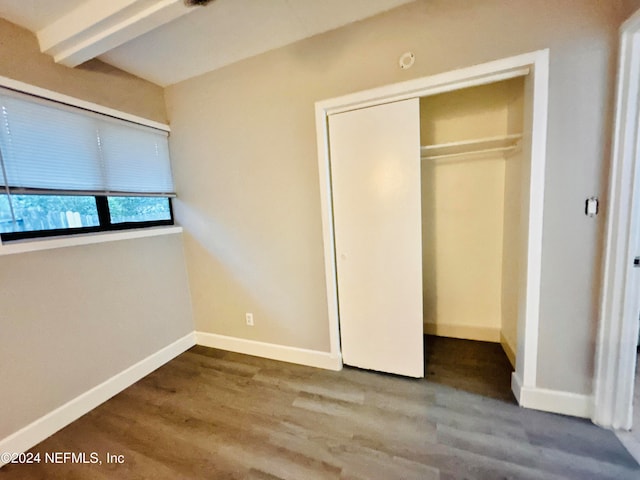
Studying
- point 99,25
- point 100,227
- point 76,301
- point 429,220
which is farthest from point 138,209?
point 429,220

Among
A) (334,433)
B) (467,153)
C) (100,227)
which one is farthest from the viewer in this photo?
(467,153)

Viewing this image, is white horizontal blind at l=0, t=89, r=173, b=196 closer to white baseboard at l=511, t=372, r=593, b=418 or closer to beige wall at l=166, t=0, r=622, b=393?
beige wall at l=166, t=0, r=622, b=393

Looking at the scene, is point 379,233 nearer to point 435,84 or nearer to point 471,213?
point 435,84

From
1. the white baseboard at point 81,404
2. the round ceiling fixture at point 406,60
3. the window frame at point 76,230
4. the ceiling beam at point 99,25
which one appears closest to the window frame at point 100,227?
the window frame at point 76,230

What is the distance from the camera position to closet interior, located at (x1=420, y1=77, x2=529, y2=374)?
213 cm

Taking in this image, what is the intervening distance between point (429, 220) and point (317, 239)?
1.21 meters

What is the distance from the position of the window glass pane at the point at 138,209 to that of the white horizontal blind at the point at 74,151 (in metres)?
0.12

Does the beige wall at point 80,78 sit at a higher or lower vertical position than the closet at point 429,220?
higher

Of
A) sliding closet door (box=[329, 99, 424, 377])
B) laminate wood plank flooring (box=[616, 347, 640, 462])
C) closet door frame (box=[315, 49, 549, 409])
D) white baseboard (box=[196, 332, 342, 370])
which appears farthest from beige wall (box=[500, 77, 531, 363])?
white baseboard (box=[196, 332, 342, 370])

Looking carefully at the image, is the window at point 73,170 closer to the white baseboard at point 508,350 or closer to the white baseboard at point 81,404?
the white baseboard at point 81,404

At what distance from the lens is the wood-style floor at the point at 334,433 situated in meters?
1.34

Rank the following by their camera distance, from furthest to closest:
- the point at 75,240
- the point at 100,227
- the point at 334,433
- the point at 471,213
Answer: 1. the point at 471,213
2. the point at 100,227
3. the point at 75,240
4. the point at 334,433

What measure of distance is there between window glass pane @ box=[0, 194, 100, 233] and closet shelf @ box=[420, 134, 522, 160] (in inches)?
103

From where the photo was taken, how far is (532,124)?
→ 147 centimetres
